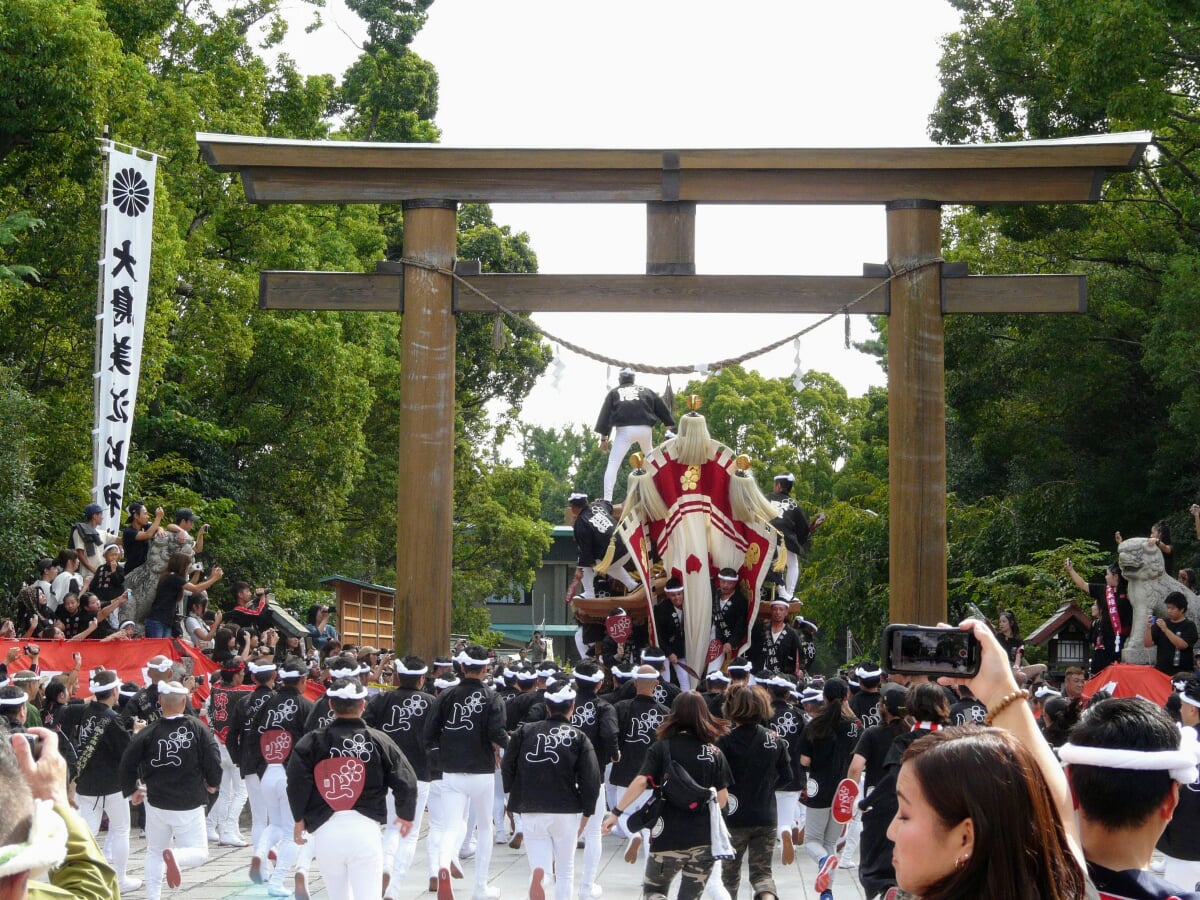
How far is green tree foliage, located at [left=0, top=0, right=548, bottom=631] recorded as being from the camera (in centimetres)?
A: 2256

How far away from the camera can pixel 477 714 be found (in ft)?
41.0

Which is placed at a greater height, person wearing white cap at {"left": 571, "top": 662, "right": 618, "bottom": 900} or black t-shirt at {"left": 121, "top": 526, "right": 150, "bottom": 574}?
black t-shirt at {"left": 121, "top": 526, "right": 150, "bottom": 574}

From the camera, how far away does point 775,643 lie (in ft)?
56.0

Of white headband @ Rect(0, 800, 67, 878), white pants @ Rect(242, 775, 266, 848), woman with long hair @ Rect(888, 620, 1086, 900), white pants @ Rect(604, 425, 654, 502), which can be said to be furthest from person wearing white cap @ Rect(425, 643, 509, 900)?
woman with long hair @ Rect(888, 620, 1086, 900)

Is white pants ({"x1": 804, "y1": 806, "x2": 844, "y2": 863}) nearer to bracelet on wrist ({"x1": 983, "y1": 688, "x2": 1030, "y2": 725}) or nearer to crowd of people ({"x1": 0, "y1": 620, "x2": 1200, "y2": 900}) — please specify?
crowd of people ({"x1": 0, "y1": 620, "x2": 1200, "y2": 900})

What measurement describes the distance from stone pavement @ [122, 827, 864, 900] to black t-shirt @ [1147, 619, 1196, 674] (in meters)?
4.05

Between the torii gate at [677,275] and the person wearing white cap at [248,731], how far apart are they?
1.43 meters

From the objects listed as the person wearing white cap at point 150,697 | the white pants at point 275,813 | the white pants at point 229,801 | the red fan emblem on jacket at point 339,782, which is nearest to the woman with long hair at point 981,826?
the red fan emblem on jacket at point 339,782

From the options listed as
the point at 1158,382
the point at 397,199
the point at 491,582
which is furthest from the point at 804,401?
the point at 397,199

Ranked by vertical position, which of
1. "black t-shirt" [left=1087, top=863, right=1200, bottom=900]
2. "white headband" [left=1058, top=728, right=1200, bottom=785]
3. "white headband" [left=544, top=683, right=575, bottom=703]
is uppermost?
"white headband" [left=1058, top=728, right=1200, bottom=785]

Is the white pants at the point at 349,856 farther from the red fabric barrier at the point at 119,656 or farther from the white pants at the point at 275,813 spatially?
the red fabric barrier at the point at 119,656

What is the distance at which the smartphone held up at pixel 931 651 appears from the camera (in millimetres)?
3648

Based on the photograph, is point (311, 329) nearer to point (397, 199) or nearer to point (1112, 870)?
point (397, 199)

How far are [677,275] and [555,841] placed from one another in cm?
585
